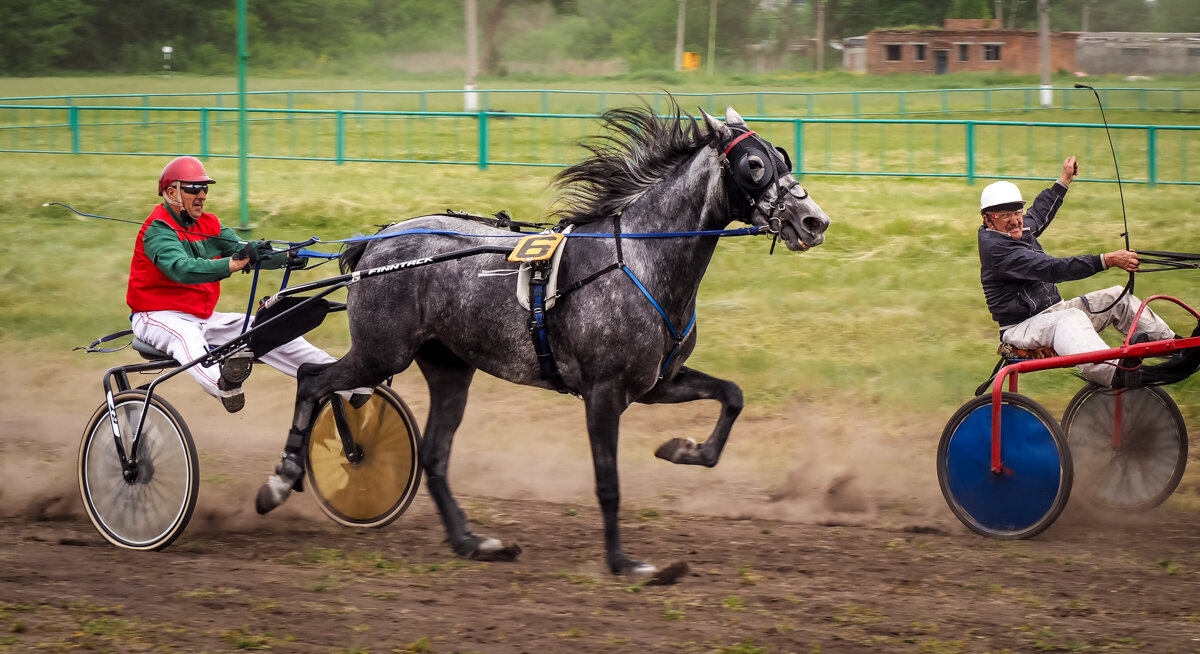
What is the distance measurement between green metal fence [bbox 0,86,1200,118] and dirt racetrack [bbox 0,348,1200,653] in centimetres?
1458

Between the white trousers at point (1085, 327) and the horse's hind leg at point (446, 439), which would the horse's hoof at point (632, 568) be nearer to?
the horse's hind leg at point (446, 439)

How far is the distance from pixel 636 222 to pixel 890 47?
2755 cm

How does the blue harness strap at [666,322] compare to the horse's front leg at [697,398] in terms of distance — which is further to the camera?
the horse's front leg at [697,398]

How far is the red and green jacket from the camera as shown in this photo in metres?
6.09

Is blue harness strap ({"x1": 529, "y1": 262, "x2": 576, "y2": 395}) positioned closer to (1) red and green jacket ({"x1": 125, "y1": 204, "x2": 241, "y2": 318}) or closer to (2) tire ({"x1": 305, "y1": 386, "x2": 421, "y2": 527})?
(2) tire ({"x1": 305, "y1": 386, "x2": 421, "y2": 527})

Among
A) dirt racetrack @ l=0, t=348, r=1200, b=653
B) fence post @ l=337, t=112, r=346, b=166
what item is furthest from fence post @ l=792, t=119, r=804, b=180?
dirt racetrack @ l=0, t=348, r=1200, b=653

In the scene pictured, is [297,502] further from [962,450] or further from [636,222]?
[962,450]

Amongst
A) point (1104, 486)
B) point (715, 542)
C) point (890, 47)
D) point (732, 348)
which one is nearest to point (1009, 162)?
point (732, 348)

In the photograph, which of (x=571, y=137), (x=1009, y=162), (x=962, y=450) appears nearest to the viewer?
(x=962, y=450)

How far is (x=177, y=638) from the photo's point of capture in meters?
4.76

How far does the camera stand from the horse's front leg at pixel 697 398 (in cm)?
578

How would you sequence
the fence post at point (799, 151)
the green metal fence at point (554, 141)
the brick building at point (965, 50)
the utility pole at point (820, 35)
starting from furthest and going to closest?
the utility pole at point (820, 35), the brick building at point (965, 50), the green metal fence at point (554, 141), the fence post at point (799, 151)

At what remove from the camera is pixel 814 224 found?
538 cm

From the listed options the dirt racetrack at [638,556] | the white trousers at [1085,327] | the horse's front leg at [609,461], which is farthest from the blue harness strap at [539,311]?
the white trousers at [1085,327]
